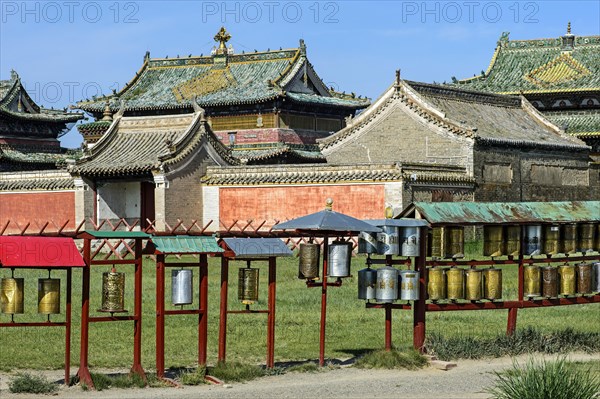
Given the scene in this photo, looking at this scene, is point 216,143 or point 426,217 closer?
point 426,217

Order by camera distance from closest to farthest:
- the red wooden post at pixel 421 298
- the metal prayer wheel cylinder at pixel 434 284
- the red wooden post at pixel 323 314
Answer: the red wooden post at pixel 323 314
the red wooden post at pixel 421 298
the metal prayer wheel cylinder at pixel 434 284

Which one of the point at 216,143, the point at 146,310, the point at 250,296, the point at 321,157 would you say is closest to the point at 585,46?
the point at 321,157

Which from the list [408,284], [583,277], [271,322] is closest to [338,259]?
[408,284]

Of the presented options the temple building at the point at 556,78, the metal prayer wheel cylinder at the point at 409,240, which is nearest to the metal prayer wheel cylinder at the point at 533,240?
Result: the metal prayer wheel cylinder at the point at 409,240

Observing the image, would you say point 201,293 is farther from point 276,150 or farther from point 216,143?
point 276,150

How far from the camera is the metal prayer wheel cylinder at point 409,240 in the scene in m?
19.7

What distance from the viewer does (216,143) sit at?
46.6 m

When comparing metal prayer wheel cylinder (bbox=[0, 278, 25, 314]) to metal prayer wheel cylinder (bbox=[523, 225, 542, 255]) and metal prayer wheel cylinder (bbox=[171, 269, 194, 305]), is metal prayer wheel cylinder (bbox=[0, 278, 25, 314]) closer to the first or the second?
metal prayer wheel cylinder (bbox=[171, 269, 194, 305])

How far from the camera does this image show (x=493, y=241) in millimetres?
21016

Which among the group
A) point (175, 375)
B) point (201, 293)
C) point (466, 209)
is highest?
point (466, 209)

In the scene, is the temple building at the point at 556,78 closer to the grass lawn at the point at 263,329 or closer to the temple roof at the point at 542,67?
the temple roof at the point at 542,67

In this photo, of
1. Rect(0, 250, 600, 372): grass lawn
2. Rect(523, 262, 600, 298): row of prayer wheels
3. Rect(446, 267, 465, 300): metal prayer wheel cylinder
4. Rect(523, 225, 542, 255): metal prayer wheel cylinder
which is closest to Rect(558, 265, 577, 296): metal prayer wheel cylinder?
Rect(523, 262, 600, 298): row of prayer wheels

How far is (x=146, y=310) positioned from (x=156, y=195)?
18625 millimetres

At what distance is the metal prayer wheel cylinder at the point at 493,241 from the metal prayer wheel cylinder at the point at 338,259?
272 cm
